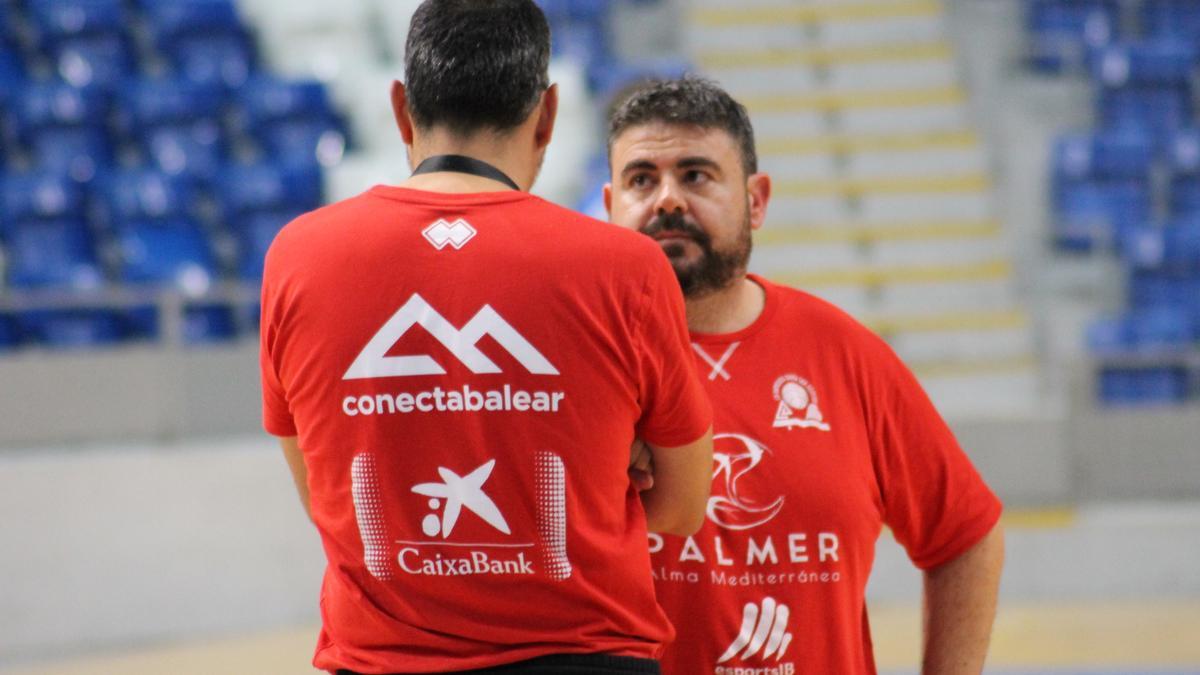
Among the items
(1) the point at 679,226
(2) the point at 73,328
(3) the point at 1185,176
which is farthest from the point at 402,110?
(3) the point at 1185,176

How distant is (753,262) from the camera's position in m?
8.84

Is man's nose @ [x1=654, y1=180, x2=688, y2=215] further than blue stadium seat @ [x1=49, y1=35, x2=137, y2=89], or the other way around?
blue stadium seat @ [x1=49, y1=35, x2=137, y2=89]

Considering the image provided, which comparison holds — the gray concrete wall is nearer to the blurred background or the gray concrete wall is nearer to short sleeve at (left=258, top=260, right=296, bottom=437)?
the blurred background

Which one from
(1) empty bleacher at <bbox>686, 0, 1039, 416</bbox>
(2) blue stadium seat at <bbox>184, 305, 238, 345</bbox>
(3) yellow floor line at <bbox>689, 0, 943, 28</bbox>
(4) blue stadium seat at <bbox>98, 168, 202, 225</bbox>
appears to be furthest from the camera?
(3) yellow floor line at <bbox>689, 0, 943, 28</bbox>

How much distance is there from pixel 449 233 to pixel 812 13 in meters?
9.73

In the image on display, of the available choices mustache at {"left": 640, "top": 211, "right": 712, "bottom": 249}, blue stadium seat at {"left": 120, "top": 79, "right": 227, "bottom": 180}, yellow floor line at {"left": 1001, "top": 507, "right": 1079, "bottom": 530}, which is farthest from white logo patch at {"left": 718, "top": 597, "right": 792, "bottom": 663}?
blue stadium seat at {"left": 120, "top": 79, "right": 227, "bottom": 180}

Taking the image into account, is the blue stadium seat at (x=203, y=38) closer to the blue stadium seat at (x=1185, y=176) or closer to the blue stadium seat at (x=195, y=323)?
the blue stadium seat at (x=195, y=323)

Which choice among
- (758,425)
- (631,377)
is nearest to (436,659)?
(631,377)

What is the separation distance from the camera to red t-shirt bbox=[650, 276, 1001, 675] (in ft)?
6.81

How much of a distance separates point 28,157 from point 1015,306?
6.33 metres

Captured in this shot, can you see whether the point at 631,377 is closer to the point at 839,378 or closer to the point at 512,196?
the point at 512,196

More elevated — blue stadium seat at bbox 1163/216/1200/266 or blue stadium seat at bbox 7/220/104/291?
blue stadium seat at bbox 7/220/104/291

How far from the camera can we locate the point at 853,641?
212cm

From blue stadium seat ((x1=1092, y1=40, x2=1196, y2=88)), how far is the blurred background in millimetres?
19
